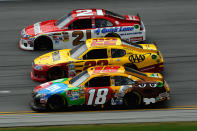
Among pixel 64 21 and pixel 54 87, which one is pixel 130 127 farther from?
pixel 64 21

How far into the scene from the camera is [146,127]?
12.1m

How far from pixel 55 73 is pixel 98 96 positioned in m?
2.90

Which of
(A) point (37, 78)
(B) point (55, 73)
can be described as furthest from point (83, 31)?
(A) point (37, 78)

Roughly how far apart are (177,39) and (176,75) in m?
4.04

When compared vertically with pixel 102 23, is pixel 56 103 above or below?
below

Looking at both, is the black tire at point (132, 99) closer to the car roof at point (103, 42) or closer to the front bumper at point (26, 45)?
the car roof at point (103, 42)

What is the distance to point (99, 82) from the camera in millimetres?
13891

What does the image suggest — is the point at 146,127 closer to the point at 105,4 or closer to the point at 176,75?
the point at 176,75

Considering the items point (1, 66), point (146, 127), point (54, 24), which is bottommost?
point (146, 127)

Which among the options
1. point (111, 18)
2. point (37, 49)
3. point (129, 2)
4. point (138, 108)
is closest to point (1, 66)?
point (37, 49)

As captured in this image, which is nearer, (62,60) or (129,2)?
(62,60)

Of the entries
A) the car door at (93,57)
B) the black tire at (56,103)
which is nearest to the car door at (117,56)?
the car door at (93,57)

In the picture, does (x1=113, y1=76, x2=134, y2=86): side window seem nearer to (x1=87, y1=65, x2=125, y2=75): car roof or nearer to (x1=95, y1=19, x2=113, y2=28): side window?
(x1=87, y1=65, x2=125, y2=75): car roof

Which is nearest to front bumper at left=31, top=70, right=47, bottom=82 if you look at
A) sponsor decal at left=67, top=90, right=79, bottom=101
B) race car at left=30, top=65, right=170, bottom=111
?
race car at left=30, top=65, right=170, bottom=111
